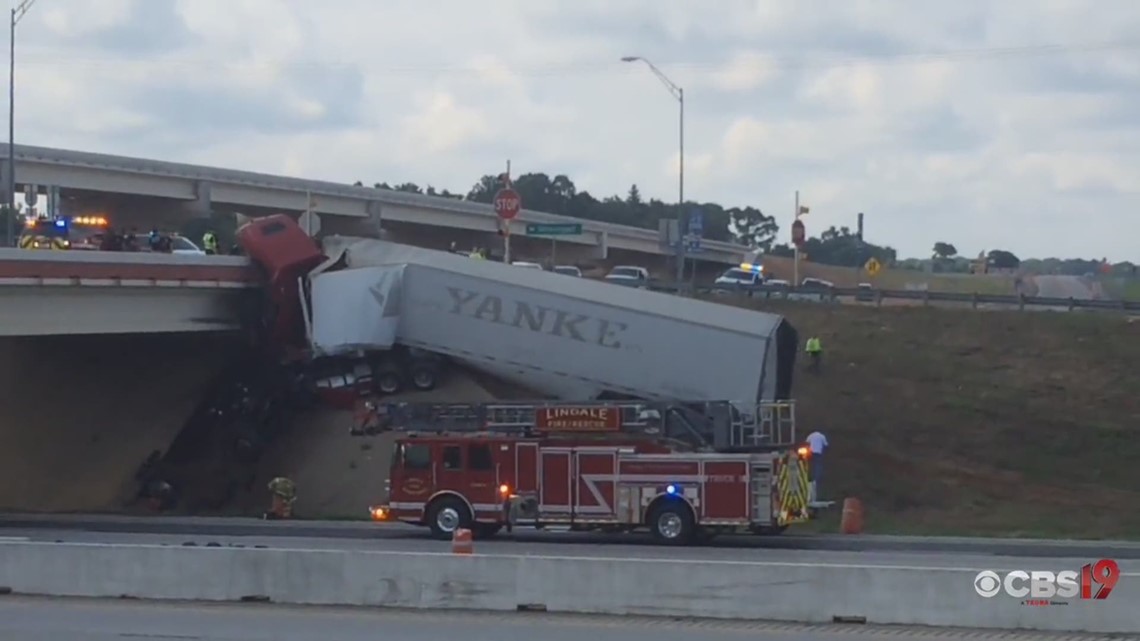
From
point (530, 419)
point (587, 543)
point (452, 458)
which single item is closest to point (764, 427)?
point (587, 543)

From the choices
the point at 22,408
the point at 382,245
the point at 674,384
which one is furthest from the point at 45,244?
the point at 674,384

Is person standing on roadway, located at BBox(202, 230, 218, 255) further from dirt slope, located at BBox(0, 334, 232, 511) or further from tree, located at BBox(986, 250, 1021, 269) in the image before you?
tree, located at BBox(986, 250, 1021, 269)

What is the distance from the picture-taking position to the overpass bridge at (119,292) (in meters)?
35.7

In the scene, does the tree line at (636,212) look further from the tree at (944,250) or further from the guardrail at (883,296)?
the guardrail at (883,296)

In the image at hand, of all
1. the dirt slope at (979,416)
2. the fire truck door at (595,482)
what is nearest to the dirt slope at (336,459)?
the dirt slope at (979,416)

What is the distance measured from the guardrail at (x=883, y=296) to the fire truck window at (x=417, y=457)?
26592mm

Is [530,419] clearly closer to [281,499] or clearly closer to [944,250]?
[281,499]

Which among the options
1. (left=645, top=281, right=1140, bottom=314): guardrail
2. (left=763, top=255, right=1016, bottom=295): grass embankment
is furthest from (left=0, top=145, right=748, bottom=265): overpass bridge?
(left=645, top=281, right=1140, bottom=314): guardrail

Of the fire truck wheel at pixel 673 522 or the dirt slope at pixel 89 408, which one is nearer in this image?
the fire truck wheel at pixel 673 522

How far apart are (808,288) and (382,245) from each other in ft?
74.3

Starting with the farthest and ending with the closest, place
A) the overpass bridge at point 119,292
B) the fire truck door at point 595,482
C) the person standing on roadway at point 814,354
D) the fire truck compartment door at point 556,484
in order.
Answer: the person standing on roadway at point 814,354 < the overpass bridge at point 119,292 < the fire truck compartment door at point 556,484 < the fire truck door at point 595,482

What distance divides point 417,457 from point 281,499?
6.95 m

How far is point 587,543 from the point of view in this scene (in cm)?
Result: 2981

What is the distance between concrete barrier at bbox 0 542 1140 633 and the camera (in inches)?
674
